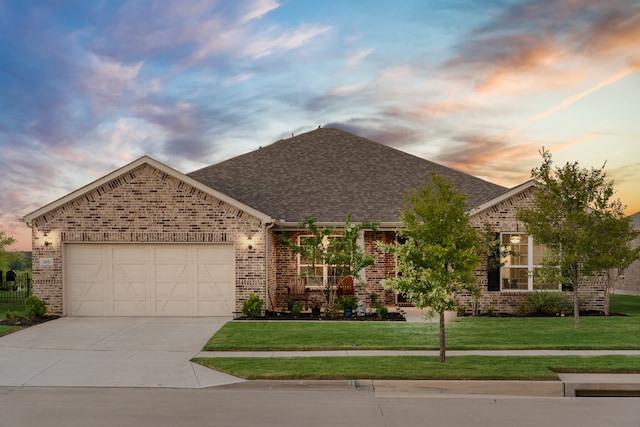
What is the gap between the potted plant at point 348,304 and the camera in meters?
17.9

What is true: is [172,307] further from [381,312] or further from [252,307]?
[381,312]

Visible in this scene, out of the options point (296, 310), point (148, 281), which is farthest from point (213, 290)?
point (296, 310)

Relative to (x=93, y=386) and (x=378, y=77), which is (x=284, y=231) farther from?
(x=93, y=386)

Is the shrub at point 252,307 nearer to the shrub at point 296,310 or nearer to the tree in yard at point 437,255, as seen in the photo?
the shrub at point 296,310

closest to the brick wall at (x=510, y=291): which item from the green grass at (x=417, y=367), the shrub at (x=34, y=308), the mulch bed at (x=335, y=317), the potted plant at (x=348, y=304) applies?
the mulch bed at (x=335, y=317)

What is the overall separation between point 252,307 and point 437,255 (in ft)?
27.4

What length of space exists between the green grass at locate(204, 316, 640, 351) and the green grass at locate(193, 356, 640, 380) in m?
1.21

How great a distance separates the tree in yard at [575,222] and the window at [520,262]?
2613 mm

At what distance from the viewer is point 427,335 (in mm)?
13859

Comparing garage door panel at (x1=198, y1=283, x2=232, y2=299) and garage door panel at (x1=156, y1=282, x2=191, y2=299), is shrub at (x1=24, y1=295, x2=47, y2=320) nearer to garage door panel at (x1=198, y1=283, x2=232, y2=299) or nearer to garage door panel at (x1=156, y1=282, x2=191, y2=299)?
garage door panel at (x1=156, y1=282, x2=191, y2=299)

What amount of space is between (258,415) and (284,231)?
12.5 meters

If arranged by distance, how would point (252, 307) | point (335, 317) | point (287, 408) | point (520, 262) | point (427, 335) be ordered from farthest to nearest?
point (520, 262)
point (335, 317)
point (252, 307)
point (427, 335)
point (287, 408)

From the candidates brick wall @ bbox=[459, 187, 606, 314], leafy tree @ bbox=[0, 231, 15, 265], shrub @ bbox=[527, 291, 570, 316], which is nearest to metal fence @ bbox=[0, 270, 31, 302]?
leafy tree @ bbox=[0, 231, 15, 265]

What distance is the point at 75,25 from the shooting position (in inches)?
709
